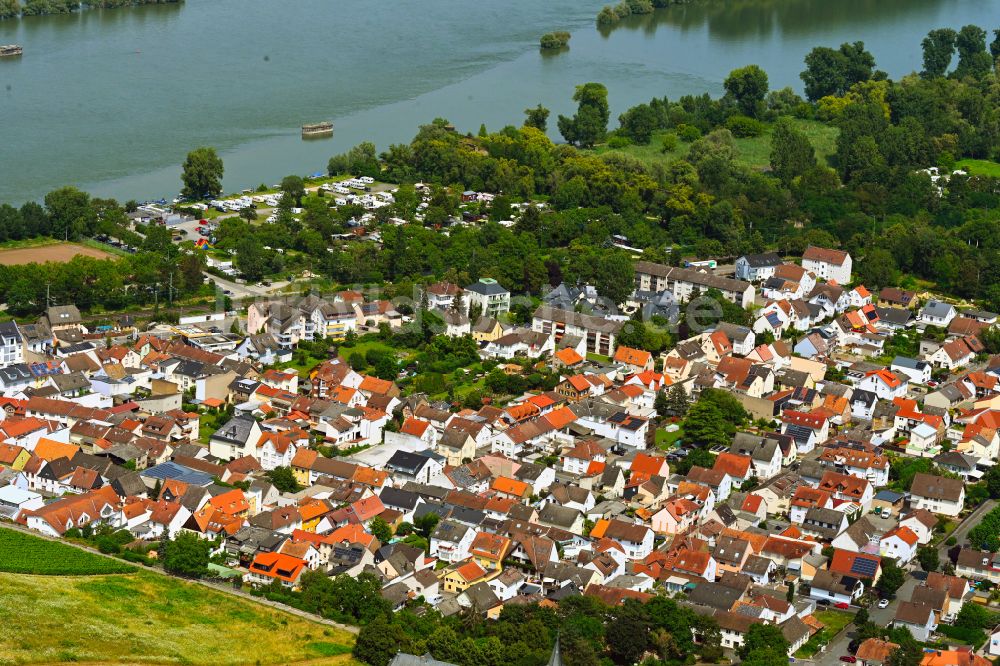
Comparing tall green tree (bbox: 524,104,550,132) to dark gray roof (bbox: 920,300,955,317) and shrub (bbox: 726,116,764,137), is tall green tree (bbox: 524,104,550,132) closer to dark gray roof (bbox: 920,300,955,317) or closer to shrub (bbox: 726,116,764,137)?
shrub (bbox: 726,116,764,137)

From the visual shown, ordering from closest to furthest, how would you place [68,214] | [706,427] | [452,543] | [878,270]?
[452,543] < [706,427] < [878,270] < [68,214]

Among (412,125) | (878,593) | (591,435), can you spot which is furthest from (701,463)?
(412,125)

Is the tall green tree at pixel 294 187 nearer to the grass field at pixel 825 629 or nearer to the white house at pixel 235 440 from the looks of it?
the white house at pixel 235 440

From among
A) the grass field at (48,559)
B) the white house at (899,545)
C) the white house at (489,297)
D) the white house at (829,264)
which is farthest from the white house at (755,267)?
the grass field at (48,559)

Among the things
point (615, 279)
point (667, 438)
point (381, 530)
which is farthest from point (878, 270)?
point (381, 530)

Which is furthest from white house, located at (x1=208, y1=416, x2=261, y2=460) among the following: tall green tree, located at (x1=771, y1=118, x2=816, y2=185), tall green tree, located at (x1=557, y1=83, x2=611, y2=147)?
tall green tree, located at (x1=557, y1=83, x2=611, y2=147)

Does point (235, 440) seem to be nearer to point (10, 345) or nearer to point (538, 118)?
point (10, 345)
